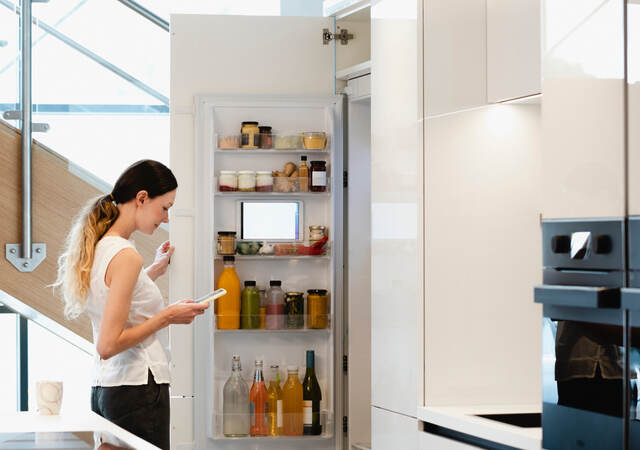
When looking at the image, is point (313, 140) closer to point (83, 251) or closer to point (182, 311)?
point (182, 311)

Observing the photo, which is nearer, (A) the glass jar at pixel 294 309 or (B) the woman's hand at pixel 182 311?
(B) the woman's hand at pixel 182 311

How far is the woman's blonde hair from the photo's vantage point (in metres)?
2.61

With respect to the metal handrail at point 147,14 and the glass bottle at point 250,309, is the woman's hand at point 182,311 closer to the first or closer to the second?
the glass bottle at point 250,309

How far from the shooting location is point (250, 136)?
3.78 meters

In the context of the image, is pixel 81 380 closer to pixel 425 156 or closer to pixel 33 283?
pixel 33 283

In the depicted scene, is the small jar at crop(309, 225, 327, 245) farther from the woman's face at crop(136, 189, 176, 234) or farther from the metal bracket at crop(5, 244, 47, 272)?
the metal bracket at crop(5, 244, 47, 272)

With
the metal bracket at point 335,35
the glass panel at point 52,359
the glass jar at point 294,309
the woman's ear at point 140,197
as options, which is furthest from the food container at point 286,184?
the glass panel at point 52,359

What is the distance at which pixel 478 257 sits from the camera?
270 cm

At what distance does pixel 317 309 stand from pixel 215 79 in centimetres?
118

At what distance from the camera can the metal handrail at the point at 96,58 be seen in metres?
4.38

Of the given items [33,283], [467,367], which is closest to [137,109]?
[33,283]

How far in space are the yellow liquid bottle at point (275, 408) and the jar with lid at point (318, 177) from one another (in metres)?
0.89

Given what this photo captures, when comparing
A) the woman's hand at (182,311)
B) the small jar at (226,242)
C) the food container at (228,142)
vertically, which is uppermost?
the food container at (228,142)

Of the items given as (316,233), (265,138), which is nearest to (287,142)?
(265,138)
